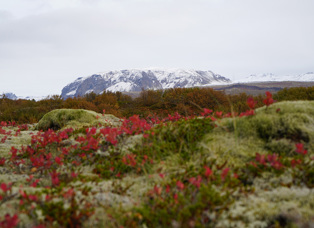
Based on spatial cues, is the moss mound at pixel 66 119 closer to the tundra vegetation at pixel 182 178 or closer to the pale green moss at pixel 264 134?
the tundra vegetation at pixel 182 178

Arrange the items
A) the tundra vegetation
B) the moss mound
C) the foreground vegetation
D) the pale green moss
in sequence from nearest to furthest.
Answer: the tundra vegetation → the pale green moss → the moss mound → the foreground vegetation

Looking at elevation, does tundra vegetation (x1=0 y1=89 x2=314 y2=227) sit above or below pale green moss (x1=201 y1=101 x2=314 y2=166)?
below

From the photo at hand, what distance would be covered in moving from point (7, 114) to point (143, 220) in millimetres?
12666

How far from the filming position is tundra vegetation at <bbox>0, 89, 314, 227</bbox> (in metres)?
2.12

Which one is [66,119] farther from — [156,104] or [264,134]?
[264,134]

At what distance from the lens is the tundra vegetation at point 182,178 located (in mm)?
2119

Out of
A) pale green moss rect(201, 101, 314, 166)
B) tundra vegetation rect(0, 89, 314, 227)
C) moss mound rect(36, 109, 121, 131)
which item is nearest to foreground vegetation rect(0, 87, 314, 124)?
moss mound rect(36, 109, 121, 131)

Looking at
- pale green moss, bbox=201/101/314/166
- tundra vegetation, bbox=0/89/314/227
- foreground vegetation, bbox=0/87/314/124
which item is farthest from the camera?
foreground vegetation, bbox=0/87/314/124

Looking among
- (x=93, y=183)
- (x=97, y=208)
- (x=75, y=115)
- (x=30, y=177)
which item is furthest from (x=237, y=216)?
(x=75, y=115)

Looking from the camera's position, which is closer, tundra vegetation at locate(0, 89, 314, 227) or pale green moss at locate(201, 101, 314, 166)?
tundra vegetation at locate(0, 89, 314, 227)

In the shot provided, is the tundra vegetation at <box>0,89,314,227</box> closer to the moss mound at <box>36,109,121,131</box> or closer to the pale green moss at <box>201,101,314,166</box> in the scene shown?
the pale green moss at <box>201,101,314,166</box>

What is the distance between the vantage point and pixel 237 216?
2.08 m

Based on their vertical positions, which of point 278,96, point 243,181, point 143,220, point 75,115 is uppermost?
point 278,96

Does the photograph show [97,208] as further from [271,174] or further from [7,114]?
[7,114]
